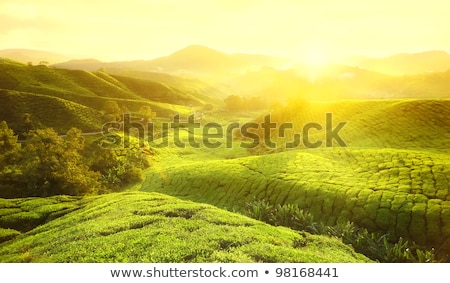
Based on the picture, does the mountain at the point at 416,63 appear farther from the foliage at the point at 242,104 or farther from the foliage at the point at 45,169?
the foliage at the point at 242,104

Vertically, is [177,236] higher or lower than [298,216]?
higher

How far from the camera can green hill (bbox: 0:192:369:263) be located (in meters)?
11.4

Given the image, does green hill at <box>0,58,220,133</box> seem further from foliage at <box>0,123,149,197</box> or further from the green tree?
foliage at <box>0,123,149,197</box>

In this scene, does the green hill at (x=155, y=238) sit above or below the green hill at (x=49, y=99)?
below

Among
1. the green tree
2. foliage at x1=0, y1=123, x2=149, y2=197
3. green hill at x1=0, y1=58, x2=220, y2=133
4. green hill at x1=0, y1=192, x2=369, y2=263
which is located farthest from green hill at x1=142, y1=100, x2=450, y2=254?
the green tree

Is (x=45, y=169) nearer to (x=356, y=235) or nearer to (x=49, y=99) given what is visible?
(x=49, y=99)

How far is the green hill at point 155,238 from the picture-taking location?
11438mm

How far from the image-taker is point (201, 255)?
36.9ft

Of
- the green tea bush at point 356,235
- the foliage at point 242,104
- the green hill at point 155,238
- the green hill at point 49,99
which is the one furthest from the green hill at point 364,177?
the foliage at point 242,104

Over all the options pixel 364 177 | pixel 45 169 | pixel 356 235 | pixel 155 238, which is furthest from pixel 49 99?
pixel 356 235

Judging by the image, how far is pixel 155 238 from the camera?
1217cm
